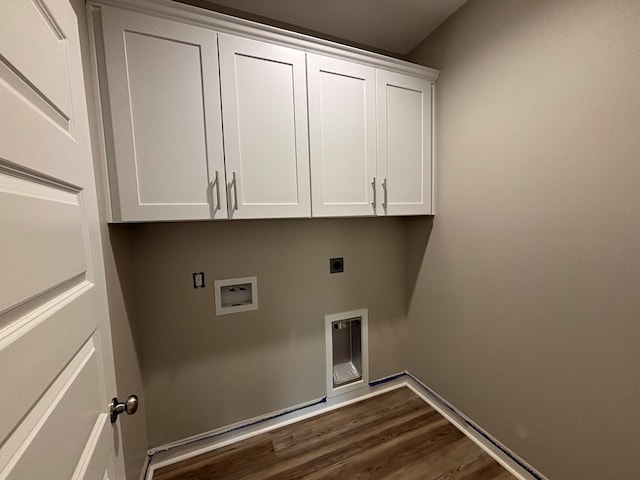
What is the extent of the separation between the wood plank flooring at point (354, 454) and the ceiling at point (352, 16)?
2.64 m

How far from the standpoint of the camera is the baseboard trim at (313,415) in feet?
4.83

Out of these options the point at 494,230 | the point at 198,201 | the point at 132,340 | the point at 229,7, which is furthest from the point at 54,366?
the point at 229,7

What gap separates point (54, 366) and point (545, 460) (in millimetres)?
2032

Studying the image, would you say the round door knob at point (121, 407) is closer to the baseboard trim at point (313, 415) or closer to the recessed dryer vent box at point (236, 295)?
the recessed dryer vent box at point (236, 295)

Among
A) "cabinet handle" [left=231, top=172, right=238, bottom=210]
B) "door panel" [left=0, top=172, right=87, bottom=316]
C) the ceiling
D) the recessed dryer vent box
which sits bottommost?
the recessed dryer vent box

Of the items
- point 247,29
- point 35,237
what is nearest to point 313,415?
point 35,237

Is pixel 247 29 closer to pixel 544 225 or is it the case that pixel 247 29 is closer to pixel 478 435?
pixel 544 225

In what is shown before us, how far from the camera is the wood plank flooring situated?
1.44 m

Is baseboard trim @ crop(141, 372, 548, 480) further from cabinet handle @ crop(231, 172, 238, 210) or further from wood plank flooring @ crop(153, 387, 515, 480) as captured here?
cabinet handle @ crop(231, 172, 238, 210)

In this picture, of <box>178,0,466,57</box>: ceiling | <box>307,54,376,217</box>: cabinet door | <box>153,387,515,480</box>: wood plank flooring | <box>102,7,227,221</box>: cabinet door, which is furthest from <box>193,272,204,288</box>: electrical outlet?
<box>178,0,466,57</box>: ceiling

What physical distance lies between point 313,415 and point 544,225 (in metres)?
1.84

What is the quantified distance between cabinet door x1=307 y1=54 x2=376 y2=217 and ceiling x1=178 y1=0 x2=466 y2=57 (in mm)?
386

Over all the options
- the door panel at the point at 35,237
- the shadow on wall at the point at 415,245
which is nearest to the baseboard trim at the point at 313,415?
the shadow on wall at the point at 415,245

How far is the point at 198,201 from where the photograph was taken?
126cm
